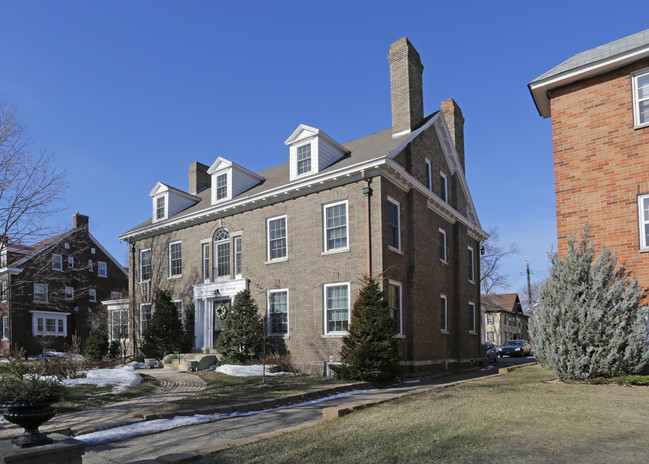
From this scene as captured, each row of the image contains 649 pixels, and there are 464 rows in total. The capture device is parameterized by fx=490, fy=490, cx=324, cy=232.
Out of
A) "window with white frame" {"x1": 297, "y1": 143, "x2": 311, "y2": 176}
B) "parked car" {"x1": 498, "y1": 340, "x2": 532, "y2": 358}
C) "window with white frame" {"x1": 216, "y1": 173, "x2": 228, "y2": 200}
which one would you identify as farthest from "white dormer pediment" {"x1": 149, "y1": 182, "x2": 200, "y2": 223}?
"parked car" {"x1": 498, "y1": 340, "x2": 532, "y2": 358}

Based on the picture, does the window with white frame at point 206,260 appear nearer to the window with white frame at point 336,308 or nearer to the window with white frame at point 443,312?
the window with white frame at point 336,308

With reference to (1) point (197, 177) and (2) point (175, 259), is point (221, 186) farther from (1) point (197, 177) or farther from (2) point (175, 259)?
(1) point (197, 177)

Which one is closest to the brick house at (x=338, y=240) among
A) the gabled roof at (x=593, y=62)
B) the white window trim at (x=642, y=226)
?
the gabled roof at (x=593, y=62)

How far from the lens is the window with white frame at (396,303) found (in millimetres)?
17531

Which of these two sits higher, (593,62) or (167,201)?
(593,62)

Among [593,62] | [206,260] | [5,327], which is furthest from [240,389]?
[5,327]

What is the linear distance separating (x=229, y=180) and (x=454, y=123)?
40.1ft

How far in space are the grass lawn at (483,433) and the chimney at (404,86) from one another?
1324 cm

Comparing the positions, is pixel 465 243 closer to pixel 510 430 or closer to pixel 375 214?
pixel 375 214

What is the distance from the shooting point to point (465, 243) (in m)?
25.0

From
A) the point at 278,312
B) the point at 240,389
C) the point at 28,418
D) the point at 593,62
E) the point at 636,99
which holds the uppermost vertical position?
the point at 593,62

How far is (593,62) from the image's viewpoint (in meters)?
12.6

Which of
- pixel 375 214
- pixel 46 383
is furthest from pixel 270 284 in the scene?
pixel 46 383

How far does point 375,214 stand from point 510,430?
36.4ft
